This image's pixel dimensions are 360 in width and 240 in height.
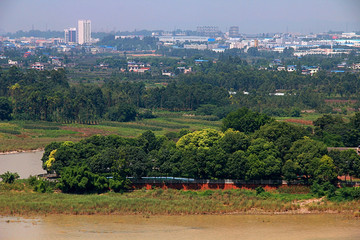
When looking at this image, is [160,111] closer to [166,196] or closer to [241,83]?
[241,83]

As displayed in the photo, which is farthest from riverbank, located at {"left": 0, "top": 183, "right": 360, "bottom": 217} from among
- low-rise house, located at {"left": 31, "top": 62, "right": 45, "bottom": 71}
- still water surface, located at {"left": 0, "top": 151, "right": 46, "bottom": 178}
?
low-rise house, located at {"left": 31, "top": 62, "right": 45, "bottom": 71}

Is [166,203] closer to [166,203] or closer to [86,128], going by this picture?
[166,203]

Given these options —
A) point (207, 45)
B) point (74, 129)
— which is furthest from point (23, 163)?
point (207, 45)

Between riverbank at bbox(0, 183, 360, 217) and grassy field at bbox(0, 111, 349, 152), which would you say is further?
grassy field at bbox(0, 111, 349, 152)

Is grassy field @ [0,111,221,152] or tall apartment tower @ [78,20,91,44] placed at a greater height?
tall apartment tower @ [78,20,91,44]

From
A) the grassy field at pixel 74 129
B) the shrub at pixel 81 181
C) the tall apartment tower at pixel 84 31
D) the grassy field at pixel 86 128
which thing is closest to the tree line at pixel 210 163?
the shrub at pixel 81 181

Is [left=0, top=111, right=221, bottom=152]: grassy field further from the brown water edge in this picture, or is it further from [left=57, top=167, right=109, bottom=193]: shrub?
the brown water edge
